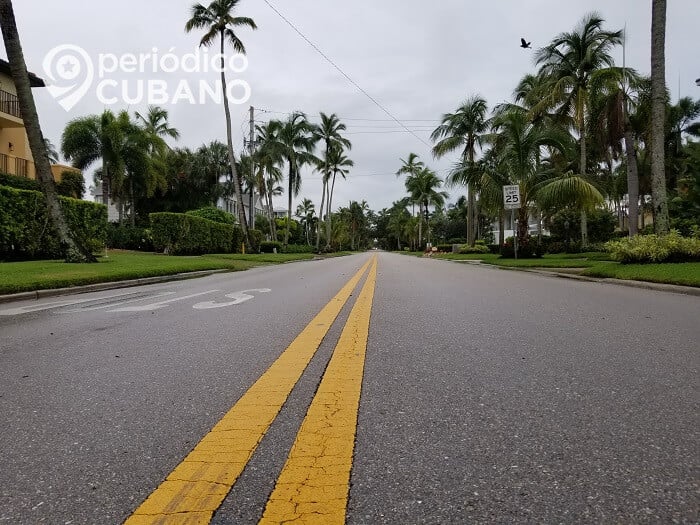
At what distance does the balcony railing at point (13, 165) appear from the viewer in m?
23.1

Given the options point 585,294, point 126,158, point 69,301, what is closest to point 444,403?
point 585,294

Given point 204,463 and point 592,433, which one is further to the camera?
point 592,433

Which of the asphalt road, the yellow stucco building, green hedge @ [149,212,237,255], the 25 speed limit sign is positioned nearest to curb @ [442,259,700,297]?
the asphalt road

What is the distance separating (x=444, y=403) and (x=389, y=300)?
501 centimetres

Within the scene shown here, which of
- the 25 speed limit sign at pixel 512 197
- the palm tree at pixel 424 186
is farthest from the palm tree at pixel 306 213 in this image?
the 25 speed limit sign at pixel 512 197

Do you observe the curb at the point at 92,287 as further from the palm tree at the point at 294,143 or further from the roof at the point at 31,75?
the palm tree at the point at 294,143

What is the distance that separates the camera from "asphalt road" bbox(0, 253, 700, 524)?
65.6 inches

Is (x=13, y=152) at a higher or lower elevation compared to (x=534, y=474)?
higher

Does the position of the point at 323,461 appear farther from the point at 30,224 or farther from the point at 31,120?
the point at 30,224

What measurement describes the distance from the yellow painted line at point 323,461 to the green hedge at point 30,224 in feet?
47.8

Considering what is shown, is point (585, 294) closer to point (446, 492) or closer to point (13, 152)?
point (446, 492)

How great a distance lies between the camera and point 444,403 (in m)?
2.66

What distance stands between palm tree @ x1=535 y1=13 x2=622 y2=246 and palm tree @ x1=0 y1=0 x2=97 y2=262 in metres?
22.5

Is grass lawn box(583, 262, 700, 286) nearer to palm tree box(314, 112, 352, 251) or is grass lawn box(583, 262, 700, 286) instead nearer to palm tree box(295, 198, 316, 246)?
palm tree box(314, 112, 352, 251)
